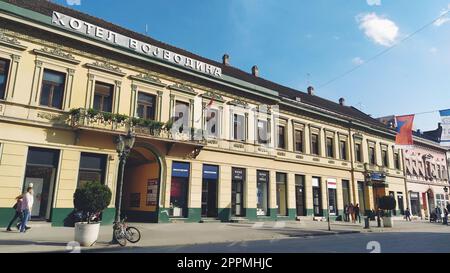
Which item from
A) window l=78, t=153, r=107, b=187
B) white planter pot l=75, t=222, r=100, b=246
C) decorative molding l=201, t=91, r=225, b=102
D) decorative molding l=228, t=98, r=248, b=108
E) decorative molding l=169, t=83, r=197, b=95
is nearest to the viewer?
white planter pot l=75, t=222, r=100, b=246

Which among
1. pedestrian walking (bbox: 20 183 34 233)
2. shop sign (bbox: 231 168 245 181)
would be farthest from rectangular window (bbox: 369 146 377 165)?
pedestrian walking (bbox: 20 183 34 233)

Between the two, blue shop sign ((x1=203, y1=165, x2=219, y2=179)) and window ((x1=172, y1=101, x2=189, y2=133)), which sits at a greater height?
window ((x1=172, y1=101, x2=189, y2=133))

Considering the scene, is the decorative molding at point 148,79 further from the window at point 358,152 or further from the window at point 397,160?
the window at point 397,160

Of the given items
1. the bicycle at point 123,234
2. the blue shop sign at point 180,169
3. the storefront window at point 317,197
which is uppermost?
the blue shop sign at point 180,169

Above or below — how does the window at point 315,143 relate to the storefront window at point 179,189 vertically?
above

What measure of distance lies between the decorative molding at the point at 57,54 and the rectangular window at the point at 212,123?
925 centimetres

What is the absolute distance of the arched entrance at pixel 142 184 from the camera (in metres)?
20.3

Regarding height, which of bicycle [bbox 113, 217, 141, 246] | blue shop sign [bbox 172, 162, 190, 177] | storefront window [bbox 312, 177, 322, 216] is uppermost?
blue shop sign [bbox 172, 162, 190, 177]

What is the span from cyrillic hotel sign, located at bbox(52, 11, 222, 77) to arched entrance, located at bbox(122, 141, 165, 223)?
6053mm

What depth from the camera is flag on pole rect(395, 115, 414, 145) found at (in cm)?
2805

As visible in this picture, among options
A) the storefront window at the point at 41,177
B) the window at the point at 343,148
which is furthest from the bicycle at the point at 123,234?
the window at the point at 343,148

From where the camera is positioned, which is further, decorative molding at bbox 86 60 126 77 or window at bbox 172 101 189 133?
window at bbox 172 101 189 133

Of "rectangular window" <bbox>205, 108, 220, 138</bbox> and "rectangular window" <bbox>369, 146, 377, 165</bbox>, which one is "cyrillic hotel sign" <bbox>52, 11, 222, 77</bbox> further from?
"rectangular window" <bbox>369, 146, 377, 165</bbox>
